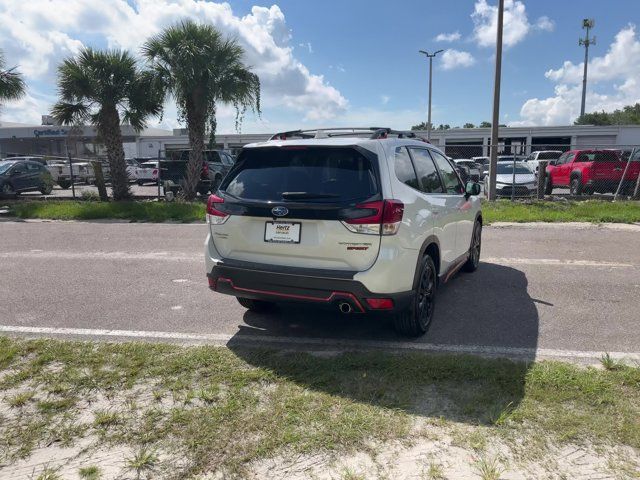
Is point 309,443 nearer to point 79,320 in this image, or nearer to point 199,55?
point 79,320

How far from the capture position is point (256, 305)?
5273mm

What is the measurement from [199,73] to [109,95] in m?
3.07

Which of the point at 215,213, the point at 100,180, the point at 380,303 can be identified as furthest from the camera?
the point at 100,180

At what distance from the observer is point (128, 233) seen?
439 inches

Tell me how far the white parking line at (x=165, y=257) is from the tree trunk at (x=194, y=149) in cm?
793

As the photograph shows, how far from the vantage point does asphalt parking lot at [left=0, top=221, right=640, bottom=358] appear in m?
4.63

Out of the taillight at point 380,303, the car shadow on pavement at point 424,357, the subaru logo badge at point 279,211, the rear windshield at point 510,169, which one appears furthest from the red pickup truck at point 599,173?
the subaru logo badge at point 279,211

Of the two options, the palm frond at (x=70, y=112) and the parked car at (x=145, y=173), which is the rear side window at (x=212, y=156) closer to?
the palm frond at (x=70, y=112)

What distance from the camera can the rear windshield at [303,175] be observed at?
4.00 m

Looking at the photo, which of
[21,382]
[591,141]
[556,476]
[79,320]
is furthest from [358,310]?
[591,141]

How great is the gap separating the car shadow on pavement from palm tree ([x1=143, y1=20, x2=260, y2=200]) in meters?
12.2

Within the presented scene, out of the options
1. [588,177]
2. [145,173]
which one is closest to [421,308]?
[588,177]

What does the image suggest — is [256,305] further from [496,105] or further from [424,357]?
[496,105]

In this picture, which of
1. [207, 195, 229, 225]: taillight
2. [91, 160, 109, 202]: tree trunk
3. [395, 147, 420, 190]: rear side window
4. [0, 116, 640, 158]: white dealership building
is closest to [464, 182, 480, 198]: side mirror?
[395, 147, 420, 190]: rear side window
